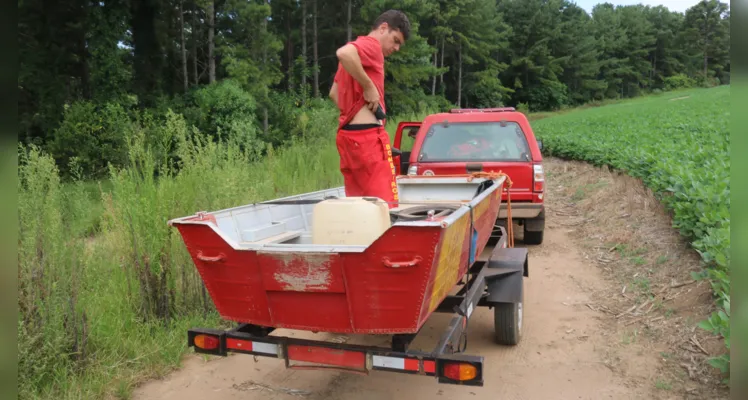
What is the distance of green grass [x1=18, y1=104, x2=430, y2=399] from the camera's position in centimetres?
400

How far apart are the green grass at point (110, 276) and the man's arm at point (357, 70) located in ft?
7.34

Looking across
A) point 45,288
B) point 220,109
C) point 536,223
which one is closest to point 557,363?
point 536,223

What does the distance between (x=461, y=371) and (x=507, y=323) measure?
173cm

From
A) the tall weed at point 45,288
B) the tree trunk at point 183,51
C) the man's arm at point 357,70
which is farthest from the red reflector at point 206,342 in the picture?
the tree trunk at point 183,51

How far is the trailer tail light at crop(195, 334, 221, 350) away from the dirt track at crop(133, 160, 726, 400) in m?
0.69

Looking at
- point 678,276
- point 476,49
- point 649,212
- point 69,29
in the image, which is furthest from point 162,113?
point 476,49

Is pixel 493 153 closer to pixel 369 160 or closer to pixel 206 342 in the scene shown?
pixel 369 160

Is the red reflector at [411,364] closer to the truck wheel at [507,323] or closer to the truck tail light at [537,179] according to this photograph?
the truck wheel at [507,323]

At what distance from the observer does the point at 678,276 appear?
5695mm

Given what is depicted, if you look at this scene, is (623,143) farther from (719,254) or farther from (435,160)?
(719,254)

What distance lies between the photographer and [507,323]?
4.61 metres

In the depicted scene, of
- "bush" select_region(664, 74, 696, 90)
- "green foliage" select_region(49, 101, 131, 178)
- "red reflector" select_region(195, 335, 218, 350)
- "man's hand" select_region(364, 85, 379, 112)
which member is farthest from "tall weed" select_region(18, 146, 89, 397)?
"bush" select_region(664, 74, 696, 90)

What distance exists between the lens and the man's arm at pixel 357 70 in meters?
4.15

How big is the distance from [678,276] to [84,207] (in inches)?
233
